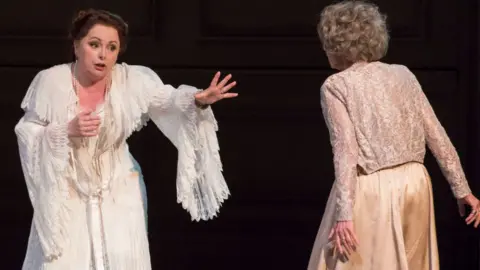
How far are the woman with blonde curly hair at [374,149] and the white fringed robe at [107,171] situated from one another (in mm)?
610

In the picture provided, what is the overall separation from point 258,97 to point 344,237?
1851mm

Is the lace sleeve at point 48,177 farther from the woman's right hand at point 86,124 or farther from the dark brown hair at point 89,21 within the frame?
the dark brown hair at point 89,21

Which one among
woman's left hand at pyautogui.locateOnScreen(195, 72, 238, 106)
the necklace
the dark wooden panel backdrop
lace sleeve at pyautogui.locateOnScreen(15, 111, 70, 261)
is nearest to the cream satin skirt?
woman's left hand at pyautogui.locateOnScreen(195, 72, 238, 106)

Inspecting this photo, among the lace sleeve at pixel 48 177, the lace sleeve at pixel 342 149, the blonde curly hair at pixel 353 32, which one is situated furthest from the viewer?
the lace sleeve at pixel 48 177

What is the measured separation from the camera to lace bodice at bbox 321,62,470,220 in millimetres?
4574

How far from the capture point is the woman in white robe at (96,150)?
484 cm

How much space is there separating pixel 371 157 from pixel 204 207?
0.79 meters

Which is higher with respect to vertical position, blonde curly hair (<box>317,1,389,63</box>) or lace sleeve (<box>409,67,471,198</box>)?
blonde curly hair (<box>317,1,389,63</box>)

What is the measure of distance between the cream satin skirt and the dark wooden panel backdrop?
1592 mm

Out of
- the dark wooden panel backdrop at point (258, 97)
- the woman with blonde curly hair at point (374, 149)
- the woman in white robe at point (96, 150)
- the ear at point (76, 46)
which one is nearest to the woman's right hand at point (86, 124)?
the woman in white robe at point (96, 150)

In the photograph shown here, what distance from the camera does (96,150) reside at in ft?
16.3

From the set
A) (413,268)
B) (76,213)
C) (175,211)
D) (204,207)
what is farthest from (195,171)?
(175,211)

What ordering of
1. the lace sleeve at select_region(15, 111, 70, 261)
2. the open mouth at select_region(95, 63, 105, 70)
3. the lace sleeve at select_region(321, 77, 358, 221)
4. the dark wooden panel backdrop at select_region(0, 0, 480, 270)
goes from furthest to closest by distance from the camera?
Answer: the dark wooden panel backdrop at select_region(0, 0, 480, 270) < the open mouth at select_region(95, 63, 105, 70) < the lace sleeve at select_region(15, 111, 70, 261) < the lace sleeve at select_region(321, 77, 358, 221)

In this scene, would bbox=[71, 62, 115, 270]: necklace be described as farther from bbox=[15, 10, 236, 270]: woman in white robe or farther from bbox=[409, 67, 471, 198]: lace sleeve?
bbox=[409, 67, 471, 198]: lace sleeve
